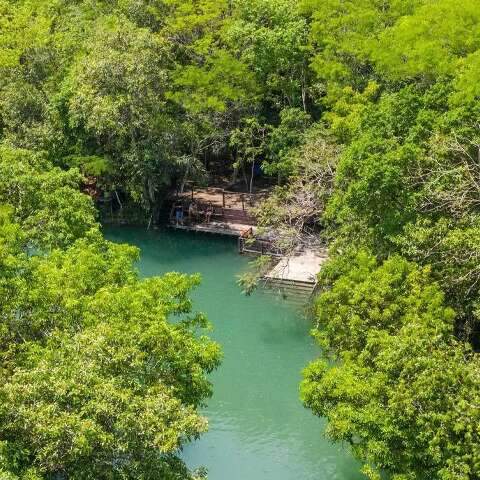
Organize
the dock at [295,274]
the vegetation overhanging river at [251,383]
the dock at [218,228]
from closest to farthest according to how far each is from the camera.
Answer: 1. the vegetation overhanging river at [251,383]
2. the dock at [295,274]
3. the dock at [218,228]

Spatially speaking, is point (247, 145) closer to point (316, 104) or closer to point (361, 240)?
point (316, 104)

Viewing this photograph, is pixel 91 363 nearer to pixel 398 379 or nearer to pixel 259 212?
pixel 398 379

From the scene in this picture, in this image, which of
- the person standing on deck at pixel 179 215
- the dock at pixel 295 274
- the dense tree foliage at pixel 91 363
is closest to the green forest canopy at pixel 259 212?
the dense tree foliage at pixel 91 363

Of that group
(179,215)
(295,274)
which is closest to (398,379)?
(295,274)

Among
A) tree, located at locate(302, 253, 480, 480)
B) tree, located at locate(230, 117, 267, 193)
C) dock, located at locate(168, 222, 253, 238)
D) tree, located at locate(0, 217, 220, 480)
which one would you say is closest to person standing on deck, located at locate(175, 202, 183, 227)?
dock, located at locate(168, 222, 253, 238)

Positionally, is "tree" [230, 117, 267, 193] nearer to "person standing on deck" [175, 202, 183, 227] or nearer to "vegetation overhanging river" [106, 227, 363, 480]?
"person standing on deck" [175, 202, 183, 227]

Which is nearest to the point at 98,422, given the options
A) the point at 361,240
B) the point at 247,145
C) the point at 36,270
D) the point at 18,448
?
the point at 18,448

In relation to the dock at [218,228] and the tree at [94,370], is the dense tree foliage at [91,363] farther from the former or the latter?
the dock at [218,228]
